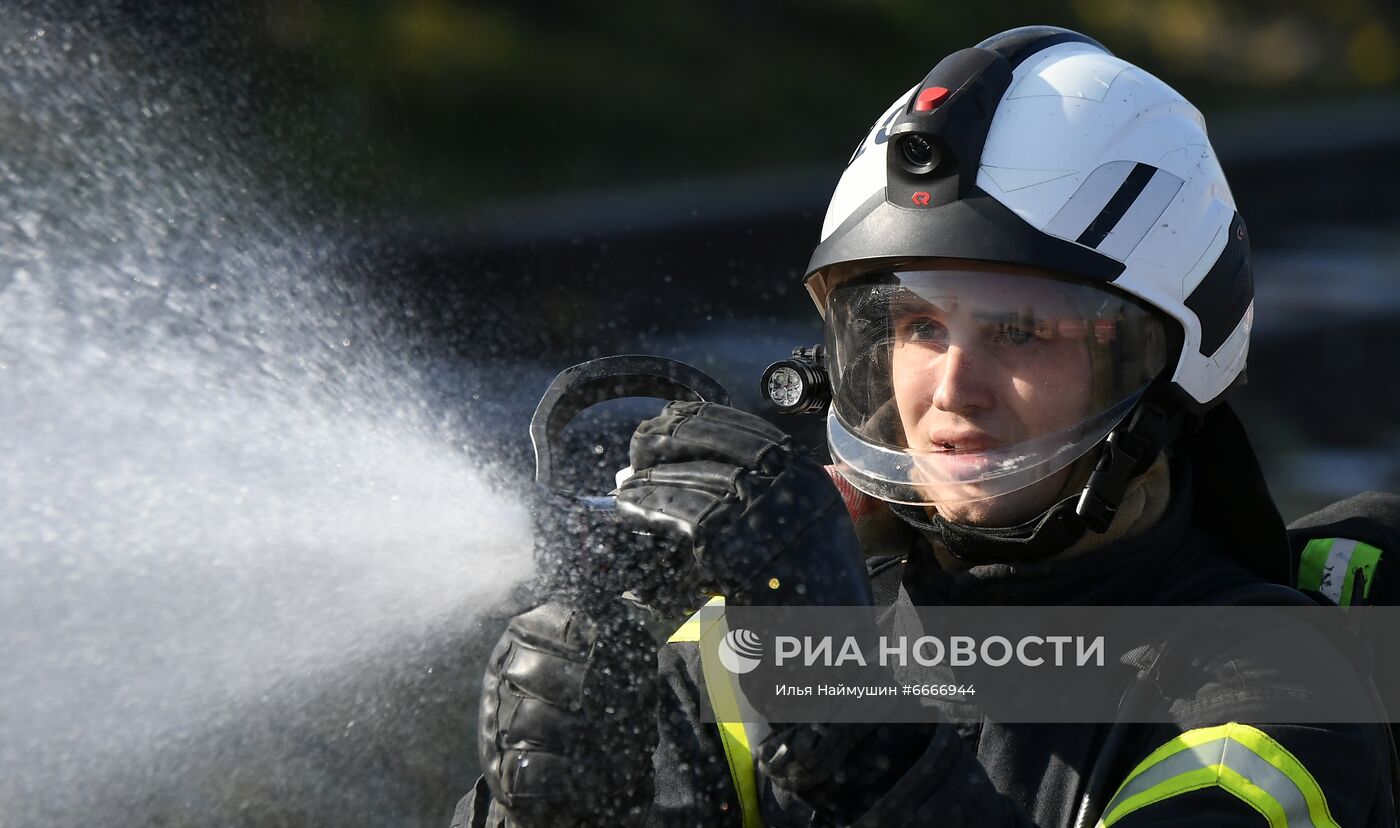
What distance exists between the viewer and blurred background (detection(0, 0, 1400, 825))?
7.91 feet

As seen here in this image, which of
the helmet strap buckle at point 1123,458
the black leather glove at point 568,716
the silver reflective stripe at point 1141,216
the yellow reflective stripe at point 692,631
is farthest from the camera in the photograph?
the yellow reflective stripe at point 692,631

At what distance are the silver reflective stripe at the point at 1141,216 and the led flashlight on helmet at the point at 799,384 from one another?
46cm

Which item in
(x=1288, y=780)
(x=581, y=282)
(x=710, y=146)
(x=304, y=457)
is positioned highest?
(x=710, y=146)

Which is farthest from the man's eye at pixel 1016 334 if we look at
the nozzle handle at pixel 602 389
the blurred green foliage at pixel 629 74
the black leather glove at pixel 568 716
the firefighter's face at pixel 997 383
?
the blurred green foliage at pixel 629 74

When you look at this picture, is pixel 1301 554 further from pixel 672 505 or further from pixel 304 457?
pixel 304 457

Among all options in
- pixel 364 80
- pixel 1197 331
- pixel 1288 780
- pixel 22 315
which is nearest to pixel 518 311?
pixel 364 80

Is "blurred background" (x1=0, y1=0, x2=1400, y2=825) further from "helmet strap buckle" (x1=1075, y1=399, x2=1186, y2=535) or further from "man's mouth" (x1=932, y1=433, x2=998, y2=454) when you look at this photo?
"helmet strap buckle" (x1=1075, y1=399, x2=1186, y2=535)

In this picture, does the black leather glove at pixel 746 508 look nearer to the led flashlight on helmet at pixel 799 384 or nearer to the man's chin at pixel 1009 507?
the man's chin at pixel 1009 507

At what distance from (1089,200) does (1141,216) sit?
8 cm

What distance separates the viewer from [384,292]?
3.50 meters

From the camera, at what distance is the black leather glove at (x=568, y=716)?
4.88 ft

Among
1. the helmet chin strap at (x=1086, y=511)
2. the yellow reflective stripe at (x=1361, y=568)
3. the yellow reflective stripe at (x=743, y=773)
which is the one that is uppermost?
the helmet chin strap at (x=1086, y=511)

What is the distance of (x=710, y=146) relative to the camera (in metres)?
3.89

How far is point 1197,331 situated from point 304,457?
58.4 inches
